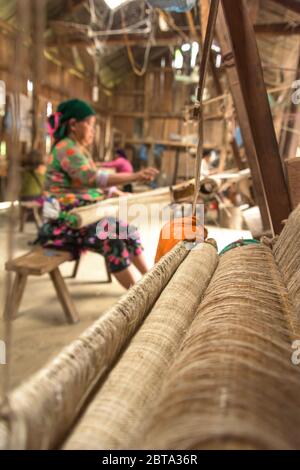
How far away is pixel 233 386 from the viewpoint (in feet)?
1.27

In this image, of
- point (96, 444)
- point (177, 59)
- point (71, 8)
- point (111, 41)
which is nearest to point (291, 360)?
point (96, 444)

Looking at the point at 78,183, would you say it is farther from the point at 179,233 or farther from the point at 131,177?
the point at 179,233

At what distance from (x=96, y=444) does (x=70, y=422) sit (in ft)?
0.19

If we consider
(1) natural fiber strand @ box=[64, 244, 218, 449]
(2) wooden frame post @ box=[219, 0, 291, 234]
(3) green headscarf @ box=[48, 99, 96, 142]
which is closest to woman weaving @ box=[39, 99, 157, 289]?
(3) green headscarf @ box=[48, 99, 96, 142]

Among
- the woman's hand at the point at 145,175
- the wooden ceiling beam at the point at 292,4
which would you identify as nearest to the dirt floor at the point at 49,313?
the woman's hand at the point at 145,175

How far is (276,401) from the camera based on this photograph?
386 millimetres

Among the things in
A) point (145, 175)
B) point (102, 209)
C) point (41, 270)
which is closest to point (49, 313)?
point (41, 270)

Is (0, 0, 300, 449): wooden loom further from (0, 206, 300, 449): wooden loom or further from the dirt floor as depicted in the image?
the dirt floor

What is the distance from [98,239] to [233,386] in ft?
6.33

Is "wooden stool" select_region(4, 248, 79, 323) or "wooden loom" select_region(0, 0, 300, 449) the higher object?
"wooden loom" select_region(0, 0, 300, 449)

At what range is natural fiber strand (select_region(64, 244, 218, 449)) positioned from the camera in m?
0.39

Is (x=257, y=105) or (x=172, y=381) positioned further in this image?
(x=257, y=105)

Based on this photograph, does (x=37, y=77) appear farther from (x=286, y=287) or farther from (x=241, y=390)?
(x=286, y=287)

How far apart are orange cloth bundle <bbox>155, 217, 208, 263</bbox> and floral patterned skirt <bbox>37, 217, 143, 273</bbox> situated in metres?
1.12
